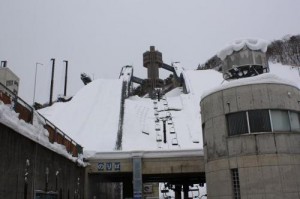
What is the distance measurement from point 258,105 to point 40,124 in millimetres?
9710

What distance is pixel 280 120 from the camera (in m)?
14.7

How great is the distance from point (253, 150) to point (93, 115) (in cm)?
3428

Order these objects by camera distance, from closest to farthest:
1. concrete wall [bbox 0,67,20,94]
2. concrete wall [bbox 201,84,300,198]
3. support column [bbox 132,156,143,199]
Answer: concrete wall [bbox 201,84,300,198] → support column [bbox 132,156,143,199] → concrete wall [bbox 0,67,20,94]

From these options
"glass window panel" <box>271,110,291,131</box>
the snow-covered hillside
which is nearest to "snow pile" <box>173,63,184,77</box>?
the snow-covered hillside

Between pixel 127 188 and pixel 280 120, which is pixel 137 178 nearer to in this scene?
pixel 127 188

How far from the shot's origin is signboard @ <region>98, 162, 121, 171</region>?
82.9ft

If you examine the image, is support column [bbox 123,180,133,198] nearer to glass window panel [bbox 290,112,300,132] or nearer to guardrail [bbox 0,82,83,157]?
guardrail [bbox 0,82,83,157]

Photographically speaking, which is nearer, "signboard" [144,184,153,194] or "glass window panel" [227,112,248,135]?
"glass window panel" [227,112,248,135]

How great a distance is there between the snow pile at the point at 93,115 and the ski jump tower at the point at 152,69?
35.8 ft

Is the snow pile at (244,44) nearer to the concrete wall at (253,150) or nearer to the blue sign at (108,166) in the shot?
the concrete wall at (253,150)

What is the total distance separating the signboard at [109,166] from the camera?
2527cm

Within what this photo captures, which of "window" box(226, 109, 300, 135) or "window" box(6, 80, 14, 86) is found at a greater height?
"window" box(6, 80, 14, 86)

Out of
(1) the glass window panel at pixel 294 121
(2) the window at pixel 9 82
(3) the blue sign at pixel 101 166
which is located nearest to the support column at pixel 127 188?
(3) the blue sign at pixel 101 166

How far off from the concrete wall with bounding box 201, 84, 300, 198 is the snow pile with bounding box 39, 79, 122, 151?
19.1 meters
